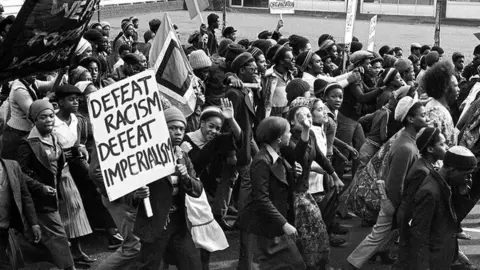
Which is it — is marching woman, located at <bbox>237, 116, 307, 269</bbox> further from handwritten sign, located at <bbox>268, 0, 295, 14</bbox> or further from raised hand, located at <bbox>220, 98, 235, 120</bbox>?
handwritten sign, located at <bbox>268, 0, 295, 14</bbox>

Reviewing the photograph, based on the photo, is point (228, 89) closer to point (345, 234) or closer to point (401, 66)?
Answer: point (345, 234)

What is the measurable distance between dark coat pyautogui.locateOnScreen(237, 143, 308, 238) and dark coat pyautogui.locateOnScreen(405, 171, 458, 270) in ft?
3.22

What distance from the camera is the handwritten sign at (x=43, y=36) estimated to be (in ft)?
21.4

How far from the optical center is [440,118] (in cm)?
809

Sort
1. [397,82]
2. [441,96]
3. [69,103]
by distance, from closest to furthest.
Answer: [69,103] → [441,96] → [397,82]

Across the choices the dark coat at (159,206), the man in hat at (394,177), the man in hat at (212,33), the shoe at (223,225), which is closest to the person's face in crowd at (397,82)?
the man in hat at (394,177)

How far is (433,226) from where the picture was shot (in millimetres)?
6387

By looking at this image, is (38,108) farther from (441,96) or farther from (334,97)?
(441,96)

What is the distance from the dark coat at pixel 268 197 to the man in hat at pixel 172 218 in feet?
1.62

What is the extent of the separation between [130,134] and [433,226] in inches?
90.1

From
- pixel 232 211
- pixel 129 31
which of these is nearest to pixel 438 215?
pixel 232 211

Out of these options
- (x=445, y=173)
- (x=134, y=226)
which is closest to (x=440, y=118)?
(x=445, y=173)

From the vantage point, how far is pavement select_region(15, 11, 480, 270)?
27.1 ft

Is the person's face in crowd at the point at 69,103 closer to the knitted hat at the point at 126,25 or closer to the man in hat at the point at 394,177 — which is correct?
the man in hat at the point at 394,177
